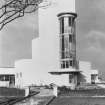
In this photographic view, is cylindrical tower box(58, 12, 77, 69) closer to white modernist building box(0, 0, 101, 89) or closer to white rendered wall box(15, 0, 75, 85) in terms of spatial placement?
white modernist building box(0, 0, 101, 89)

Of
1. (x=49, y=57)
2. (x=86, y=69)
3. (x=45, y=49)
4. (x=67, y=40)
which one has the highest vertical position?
(x=67, y=40)

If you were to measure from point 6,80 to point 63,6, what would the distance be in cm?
2486

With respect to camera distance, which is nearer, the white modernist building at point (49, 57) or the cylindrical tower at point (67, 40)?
the cylindrical tower at point (67, 40)

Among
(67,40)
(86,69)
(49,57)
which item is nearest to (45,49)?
(49,57)

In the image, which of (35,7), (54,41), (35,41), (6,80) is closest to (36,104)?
(35,7)

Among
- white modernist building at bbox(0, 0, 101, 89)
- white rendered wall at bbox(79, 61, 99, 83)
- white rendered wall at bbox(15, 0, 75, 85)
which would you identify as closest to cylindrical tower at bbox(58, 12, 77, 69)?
white modernist building at bbox(0, 0, 101, 89)

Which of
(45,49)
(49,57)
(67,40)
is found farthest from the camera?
(45,49)

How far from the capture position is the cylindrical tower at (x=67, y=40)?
52062mm

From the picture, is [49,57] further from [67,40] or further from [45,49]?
[67,40]

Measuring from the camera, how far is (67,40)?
5197 cm

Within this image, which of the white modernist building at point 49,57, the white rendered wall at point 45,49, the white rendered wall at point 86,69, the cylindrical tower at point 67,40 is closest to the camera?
the cylindrical tower at point 67,40

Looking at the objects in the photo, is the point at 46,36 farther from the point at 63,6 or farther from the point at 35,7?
the point at 35,7

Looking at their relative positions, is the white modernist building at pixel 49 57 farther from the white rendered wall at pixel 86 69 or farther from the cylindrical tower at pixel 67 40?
the cylindrical tower at pixel 67 40

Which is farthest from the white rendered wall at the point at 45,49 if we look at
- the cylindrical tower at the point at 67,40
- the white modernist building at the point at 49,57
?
the cylindrical tower at the point at 67,40
